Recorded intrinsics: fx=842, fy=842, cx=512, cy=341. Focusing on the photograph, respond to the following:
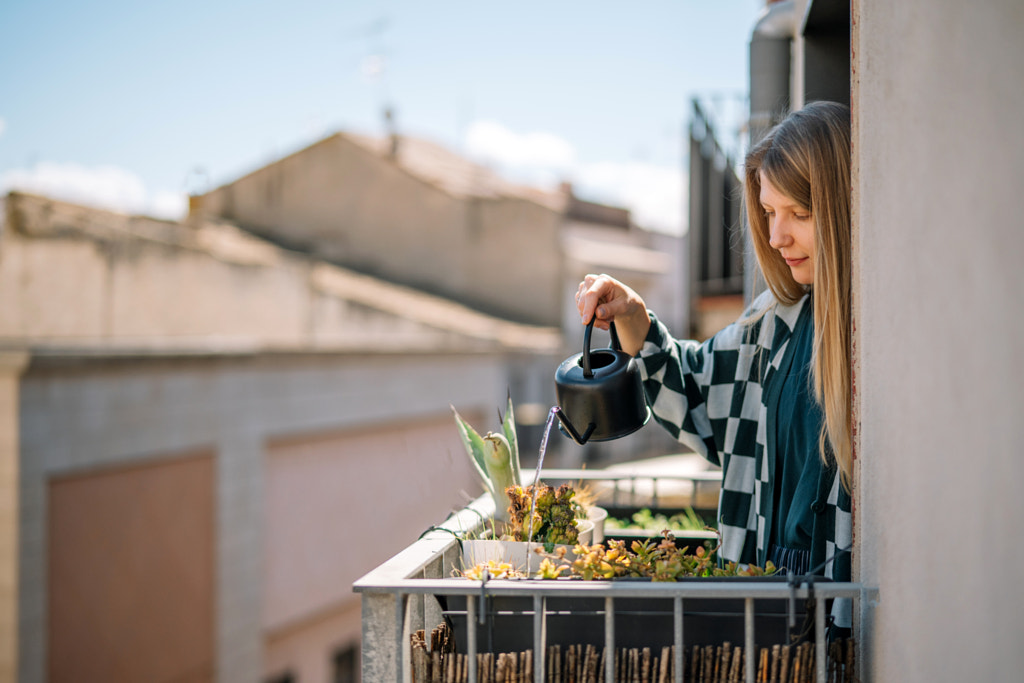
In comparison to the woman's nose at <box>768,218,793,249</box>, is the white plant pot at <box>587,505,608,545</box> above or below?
below

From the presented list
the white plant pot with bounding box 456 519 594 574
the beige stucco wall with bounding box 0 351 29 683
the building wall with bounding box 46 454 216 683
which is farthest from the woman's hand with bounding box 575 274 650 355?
the building wall with bounding box 46 454 216 683

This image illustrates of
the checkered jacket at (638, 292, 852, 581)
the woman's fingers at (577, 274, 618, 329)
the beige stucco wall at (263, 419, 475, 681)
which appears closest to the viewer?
the woman's fingers at (577, 274, 618, 329)

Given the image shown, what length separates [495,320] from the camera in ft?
49.8

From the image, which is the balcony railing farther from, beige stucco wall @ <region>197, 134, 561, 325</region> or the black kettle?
beige stucco wall @ <region>197, 134, 561, 325</region>

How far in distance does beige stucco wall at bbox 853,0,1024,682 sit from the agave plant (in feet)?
2.18

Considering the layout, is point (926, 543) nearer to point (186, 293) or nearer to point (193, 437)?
point (193, 437)

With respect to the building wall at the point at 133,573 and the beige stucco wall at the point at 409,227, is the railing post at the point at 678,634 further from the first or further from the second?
the beige stucco wall at the point at 409,227

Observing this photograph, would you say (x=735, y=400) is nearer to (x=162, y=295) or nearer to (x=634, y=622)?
(x=634, y=622)

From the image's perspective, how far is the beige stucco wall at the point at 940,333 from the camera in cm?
74

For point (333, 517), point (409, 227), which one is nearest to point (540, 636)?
point (333, 517)

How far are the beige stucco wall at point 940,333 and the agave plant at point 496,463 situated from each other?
2.18 ft

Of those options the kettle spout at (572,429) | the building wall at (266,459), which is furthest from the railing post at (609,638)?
the building wall at (266,459)

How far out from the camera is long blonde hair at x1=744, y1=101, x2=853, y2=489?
1261mm

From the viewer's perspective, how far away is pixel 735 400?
167 centimetres
